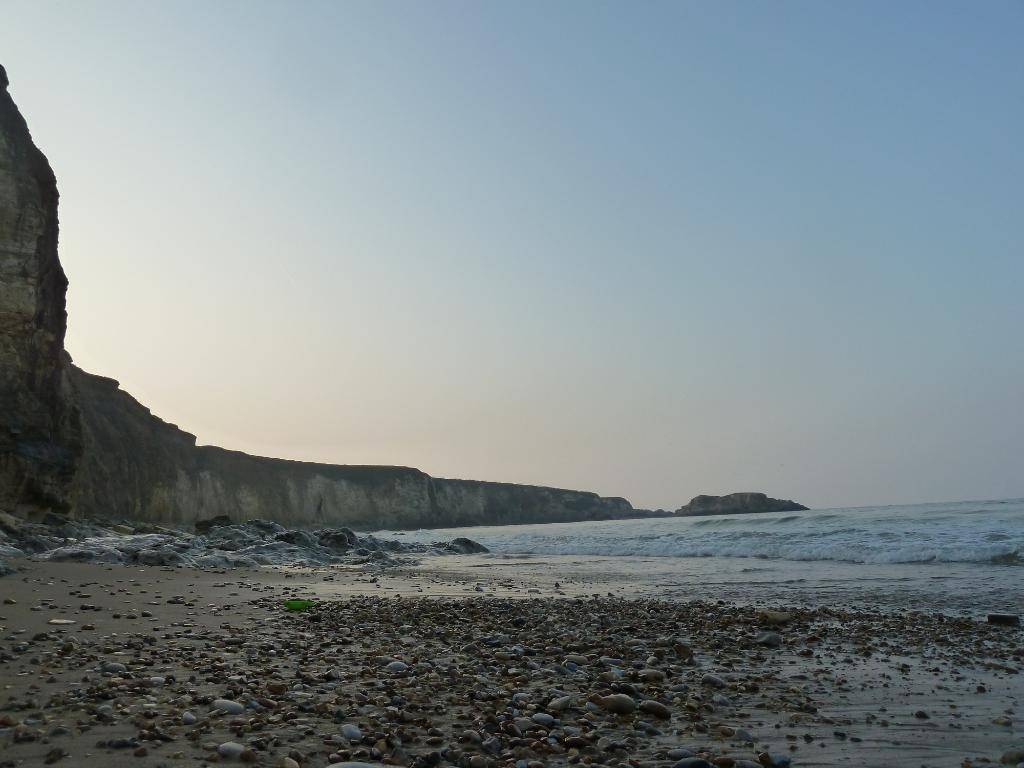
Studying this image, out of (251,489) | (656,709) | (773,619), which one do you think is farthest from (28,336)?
(251,489)

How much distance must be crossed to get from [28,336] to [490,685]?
81.9ft

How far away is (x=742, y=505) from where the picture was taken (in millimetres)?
88562

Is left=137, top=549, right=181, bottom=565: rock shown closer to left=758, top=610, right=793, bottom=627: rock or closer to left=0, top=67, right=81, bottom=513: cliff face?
left=0, top=67, right=81, bottom=513: cliff face

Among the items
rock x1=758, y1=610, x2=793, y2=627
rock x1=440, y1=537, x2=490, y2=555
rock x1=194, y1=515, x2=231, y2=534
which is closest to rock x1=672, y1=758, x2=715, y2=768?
rock x1=758, y1=610, x2=793, y2=627

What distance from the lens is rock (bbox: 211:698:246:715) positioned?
3.66m

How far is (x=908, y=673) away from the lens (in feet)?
17.0

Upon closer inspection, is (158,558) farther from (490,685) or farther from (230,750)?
(230,750)

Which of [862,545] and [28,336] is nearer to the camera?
[862,545]

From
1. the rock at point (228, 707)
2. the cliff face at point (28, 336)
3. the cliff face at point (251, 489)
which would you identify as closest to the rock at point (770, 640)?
the rock at point (228, 707)

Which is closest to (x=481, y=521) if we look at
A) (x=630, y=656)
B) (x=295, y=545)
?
(x=295, y=545)

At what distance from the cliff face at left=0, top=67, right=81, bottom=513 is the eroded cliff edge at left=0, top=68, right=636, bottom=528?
0.04 metres

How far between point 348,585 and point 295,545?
10065mm

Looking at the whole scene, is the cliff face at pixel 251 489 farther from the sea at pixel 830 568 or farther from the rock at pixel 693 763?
the rock at pixel 693 763

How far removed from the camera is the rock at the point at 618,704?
404cm
